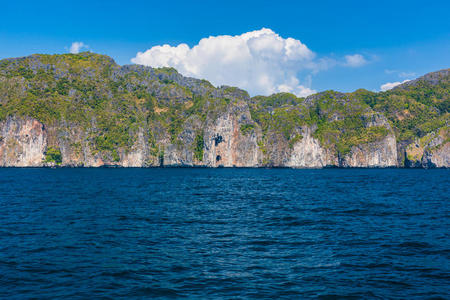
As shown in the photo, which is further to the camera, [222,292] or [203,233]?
[203,233]

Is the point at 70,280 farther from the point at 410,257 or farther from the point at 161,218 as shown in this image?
the point at 410,257

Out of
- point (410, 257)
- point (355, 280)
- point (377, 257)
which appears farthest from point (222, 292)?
point (410, 257)

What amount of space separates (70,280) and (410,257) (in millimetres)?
21198

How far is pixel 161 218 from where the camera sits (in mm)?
35000

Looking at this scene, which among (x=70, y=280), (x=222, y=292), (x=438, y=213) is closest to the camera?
(x=222, y=292)

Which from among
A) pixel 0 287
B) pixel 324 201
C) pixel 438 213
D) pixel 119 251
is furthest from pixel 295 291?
pixel 324 201

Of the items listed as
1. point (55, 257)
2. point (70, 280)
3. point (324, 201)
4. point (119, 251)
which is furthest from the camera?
point (324, 201)

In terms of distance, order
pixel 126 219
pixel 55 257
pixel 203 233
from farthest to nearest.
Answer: pixel 126 219
pixel 203 233
pixel 55 257

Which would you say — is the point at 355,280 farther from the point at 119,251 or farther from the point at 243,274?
the point at 119,251

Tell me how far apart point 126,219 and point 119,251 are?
40.2 ft

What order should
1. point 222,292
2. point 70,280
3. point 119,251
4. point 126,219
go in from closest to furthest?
point 222,292
point 70,280
point 119,251
point 126,219

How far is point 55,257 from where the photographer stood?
20.5 meters

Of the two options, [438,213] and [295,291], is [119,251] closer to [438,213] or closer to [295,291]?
[295,291]

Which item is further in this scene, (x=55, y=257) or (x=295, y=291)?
(x=55, y=257)
